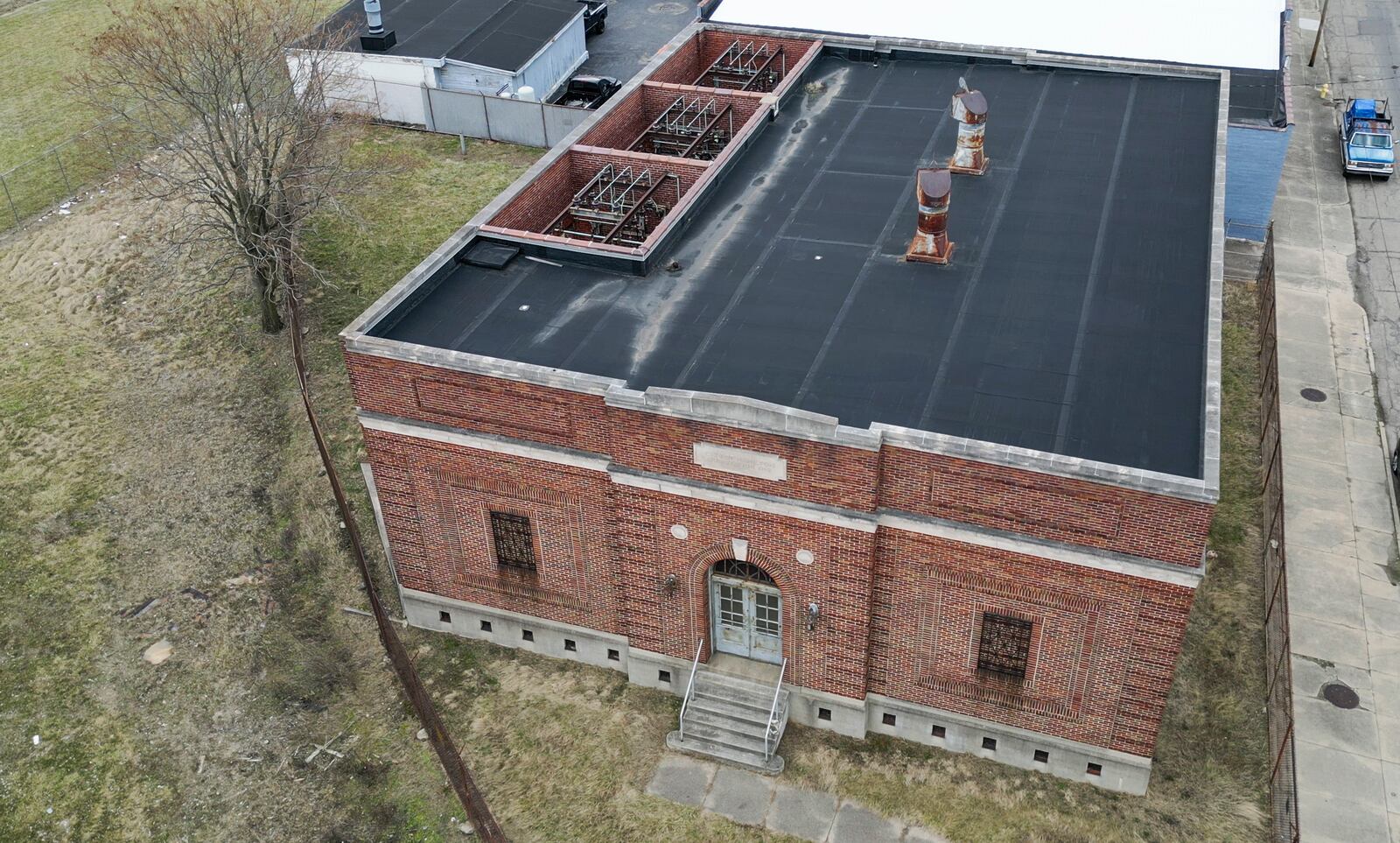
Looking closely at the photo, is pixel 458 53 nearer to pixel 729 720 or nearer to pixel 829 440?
pixel 729 720

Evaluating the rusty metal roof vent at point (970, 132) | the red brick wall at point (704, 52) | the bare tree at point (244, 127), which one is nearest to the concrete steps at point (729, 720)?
the rusty metal roof vent at point (970, 132)

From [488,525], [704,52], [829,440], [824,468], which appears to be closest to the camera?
[829,440]

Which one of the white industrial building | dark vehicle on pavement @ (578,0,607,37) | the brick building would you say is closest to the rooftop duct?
the white industrial building

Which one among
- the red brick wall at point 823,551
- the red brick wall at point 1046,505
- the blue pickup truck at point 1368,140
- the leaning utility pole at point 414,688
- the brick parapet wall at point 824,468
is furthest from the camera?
the blue pickup truck at point 1368,140

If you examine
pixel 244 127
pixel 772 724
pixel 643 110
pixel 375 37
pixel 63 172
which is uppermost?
pixel 643 110

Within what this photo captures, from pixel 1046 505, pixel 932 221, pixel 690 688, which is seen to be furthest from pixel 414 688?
pixel 932 221

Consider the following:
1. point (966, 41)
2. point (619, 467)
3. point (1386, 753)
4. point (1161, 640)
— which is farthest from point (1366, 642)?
point (966, 41)

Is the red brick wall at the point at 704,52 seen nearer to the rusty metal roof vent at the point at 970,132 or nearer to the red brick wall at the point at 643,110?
the red brick wall at the point at 643,110
